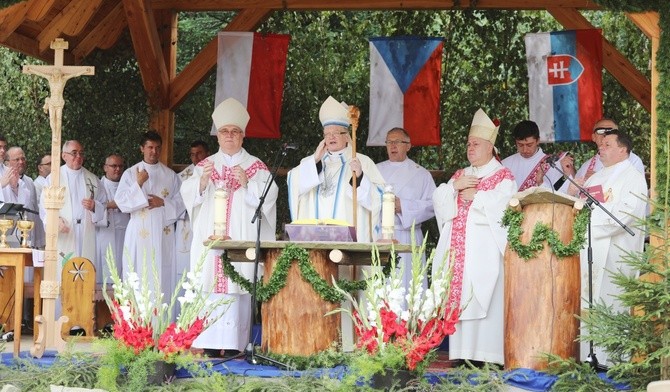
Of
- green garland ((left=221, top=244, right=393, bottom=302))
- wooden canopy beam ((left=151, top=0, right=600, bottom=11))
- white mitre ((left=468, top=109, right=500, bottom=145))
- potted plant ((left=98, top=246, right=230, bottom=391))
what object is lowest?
potted plant ((left=98, top=246, right=230, bottom=391))

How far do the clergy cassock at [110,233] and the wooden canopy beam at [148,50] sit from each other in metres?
1.14

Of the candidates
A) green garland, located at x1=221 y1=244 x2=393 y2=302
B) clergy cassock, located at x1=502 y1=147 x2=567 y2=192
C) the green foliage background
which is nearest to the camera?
green garland, located at x1=221 y1=244 x2=393 y2=302

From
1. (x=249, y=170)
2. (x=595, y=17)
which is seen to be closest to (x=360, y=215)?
(x=249, y=170)

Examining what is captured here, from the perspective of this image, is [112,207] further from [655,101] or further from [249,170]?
[655,101]

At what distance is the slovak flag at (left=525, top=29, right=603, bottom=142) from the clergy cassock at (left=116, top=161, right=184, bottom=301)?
392 cm

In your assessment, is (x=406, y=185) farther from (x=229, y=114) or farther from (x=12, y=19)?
(x=12, y=19)

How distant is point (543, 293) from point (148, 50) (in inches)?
239

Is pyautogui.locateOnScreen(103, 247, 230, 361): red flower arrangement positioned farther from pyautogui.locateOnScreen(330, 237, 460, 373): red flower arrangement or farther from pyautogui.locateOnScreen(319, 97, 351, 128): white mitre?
pyautogui.locateOnScreen(319, 97, 351, 128): white mitre

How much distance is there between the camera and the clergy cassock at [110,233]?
13.4m

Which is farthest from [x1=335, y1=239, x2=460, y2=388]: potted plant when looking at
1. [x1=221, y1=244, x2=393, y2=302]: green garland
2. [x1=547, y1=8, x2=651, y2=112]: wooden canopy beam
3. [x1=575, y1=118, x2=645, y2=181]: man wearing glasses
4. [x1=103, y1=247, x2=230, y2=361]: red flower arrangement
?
[x1=547, y1=8, x2=651, y2=112]: wooden canopy beam

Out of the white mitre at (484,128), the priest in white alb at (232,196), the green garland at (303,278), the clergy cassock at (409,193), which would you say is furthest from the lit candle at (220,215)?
the clergy cassock at (409,193)

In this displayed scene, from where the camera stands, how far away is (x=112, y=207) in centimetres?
1337

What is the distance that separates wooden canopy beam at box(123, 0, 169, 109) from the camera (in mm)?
13289

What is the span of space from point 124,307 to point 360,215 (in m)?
2.64
